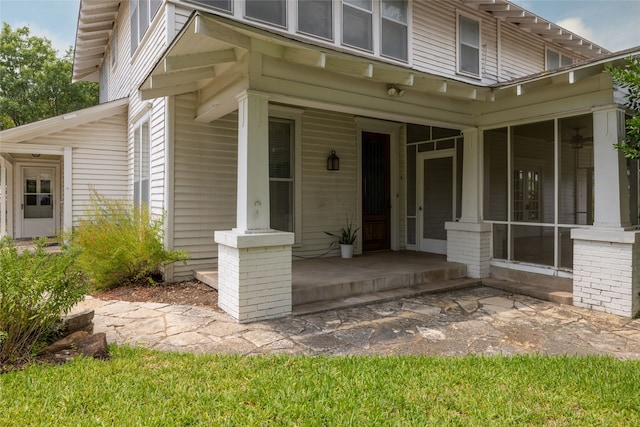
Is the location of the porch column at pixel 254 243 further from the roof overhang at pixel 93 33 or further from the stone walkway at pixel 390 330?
the roof overhang at pixel 93 33

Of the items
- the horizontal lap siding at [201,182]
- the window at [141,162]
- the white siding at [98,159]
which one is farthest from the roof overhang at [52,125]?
the horizontal lap siding at [201,182]

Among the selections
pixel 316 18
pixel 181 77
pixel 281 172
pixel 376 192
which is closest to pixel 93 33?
pixel 316 18

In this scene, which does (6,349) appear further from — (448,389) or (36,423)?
(448,389)

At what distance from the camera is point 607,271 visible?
16.1ft

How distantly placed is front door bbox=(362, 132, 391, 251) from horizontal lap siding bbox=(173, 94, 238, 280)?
2.99m

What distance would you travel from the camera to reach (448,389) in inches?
110

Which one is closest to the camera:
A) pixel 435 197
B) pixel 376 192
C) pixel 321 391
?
pixel 321 391

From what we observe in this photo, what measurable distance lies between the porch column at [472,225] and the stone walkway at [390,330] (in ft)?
4.41

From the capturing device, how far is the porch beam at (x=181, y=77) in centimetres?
470

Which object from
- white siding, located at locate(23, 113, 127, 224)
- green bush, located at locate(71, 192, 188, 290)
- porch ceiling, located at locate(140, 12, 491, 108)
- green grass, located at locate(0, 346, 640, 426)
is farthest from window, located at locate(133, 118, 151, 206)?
green grass, located at locate(0, 346, 640, 426)

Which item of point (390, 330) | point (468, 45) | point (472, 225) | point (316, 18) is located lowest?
point (390, 330)

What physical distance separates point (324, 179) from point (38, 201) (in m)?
10.3

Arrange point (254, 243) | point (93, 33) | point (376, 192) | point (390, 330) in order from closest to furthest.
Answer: point (390, 330) → point (254, 243) → point (376, 192) → point (93, 33)

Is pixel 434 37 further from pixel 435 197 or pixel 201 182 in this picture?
pixel 201 182
